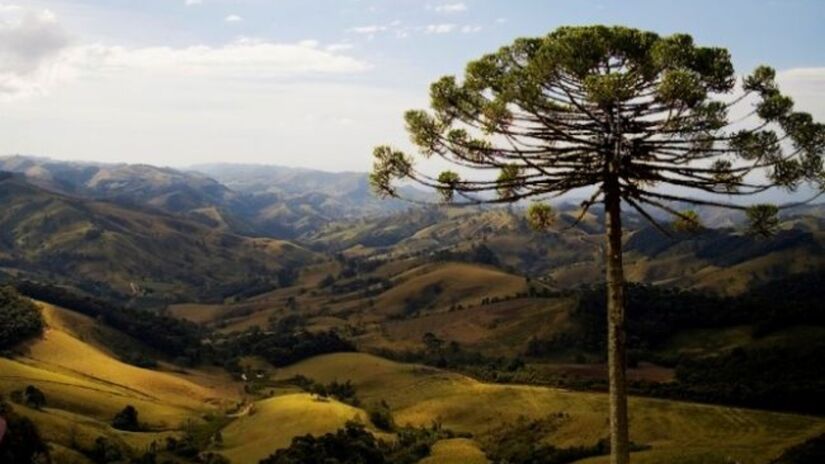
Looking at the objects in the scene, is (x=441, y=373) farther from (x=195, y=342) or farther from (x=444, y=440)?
(x=195, y=342)

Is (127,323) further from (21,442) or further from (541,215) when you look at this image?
(541,215)

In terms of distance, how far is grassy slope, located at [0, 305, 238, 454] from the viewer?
305 feet

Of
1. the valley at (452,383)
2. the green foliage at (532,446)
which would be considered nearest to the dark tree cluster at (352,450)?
the valley at (452,383)

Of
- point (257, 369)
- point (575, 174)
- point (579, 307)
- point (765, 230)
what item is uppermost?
point (575, 174)

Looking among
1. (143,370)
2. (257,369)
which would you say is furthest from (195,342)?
(143,370)

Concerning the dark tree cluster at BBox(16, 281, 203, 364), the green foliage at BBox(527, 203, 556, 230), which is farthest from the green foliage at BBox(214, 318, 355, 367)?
the green foliage at BBox(527, 203, 556, 230)

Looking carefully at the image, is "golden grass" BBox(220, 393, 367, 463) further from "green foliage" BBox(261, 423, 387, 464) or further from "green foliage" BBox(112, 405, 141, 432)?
"green foliage" BBox(112, 405, 141, 432)

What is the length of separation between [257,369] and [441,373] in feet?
162

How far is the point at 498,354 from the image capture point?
172 meters

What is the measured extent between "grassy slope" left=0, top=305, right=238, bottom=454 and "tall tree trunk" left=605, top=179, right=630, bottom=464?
7675 centimetres

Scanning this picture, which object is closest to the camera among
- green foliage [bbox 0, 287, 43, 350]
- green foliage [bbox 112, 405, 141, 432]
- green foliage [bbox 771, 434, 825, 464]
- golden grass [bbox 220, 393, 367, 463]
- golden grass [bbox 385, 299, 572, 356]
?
green foliage [bbox 771, 434, 825, 464]

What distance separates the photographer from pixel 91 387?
4592 inches

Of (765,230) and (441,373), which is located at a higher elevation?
(765,230)

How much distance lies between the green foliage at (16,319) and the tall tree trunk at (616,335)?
136m
